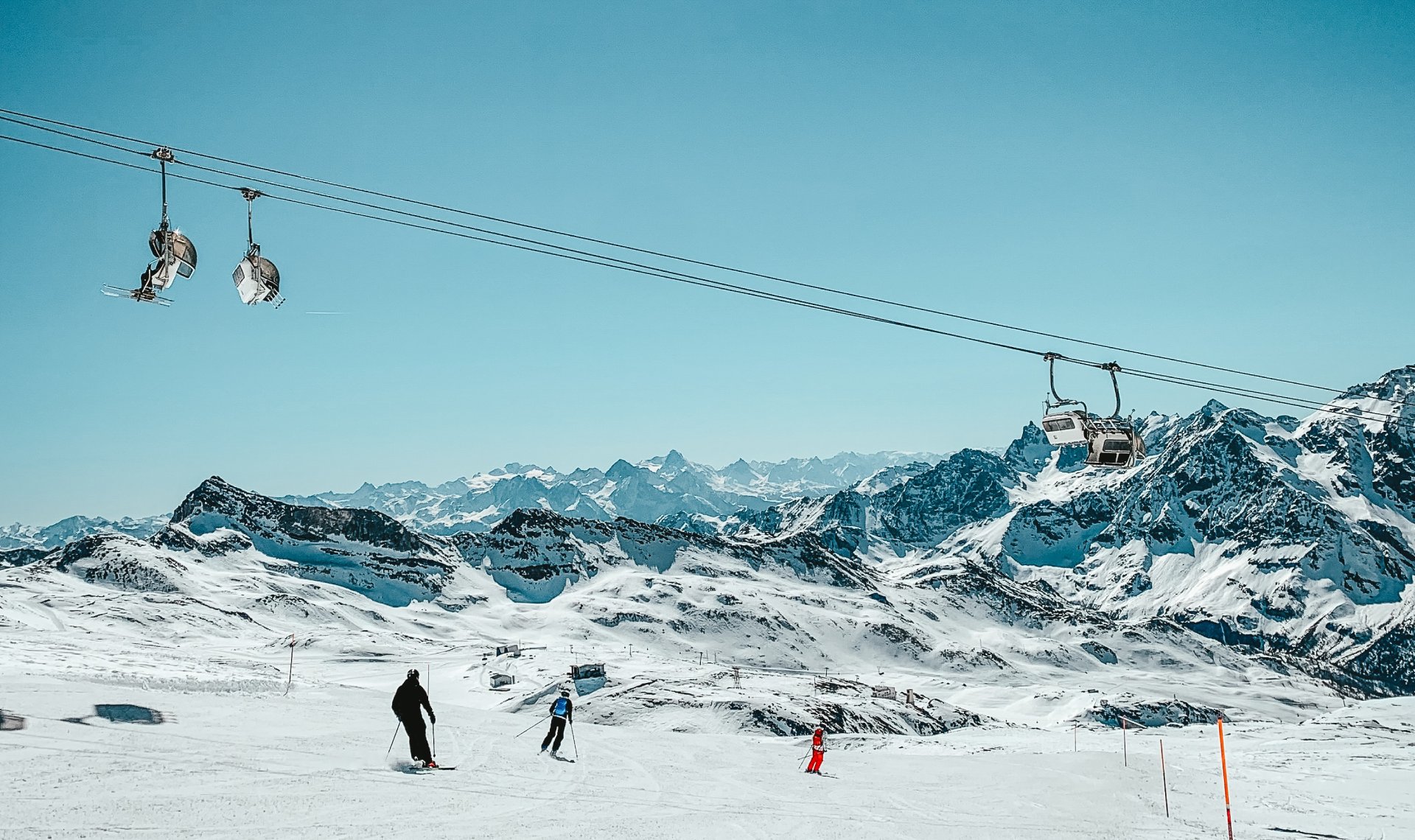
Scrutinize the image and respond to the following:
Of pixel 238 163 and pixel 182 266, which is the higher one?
pixel 238 163

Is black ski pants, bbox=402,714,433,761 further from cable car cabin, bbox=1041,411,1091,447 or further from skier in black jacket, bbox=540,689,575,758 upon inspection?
cable car cabin, bbox=1041,411,1091,447

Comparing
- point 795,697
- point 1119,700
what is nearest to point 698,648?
point 1119,700

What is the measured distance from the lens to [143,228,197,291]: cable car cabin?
17250mm

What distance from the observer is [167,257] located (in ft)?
56.5

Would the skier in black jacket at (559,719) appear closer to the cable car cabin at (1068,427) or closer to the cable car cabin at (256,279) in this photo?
the cable car cabin at (256,279)

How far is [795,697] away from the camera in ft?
210

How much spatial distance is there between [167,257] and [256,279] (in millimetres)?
1668

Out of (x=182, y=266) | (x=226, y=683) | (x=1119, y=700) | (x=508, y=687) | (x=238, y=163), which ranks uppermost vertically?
(x=238, y=163)

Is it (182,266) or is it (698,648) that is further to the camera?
(698,648)

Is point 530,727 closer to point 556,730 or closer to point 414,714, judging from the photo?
point 556,730

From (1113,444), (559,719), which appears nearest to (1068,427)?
(1113,444)

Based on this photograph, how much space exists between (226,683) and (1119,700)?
559 ft

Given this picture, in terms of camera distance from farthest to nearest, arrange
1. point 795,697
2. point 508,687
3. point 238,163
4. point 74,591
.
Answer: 1. point 74,591
2. point 508,687
3. point 795,697
4. point 238,163

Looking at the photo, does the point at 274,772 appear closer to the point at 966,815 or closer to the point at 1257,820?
the point at 966,815
